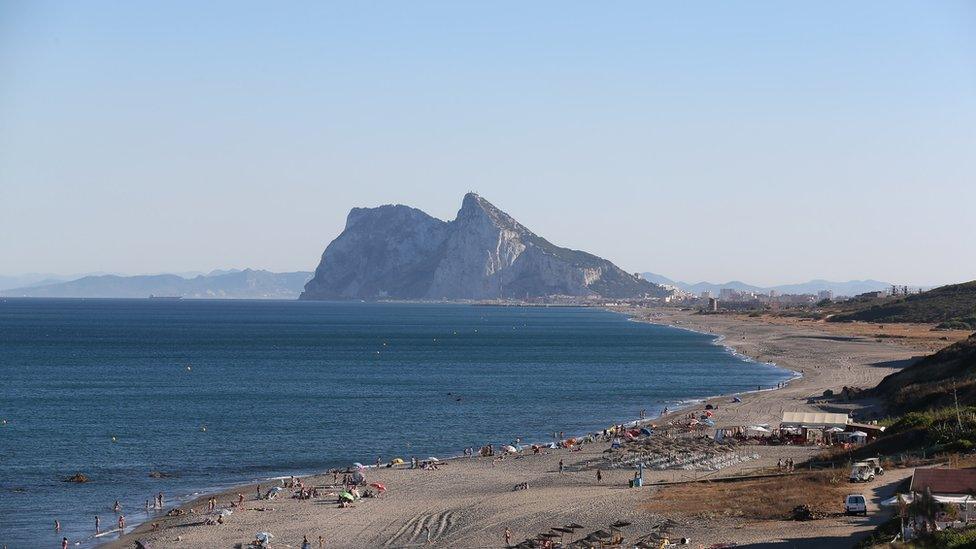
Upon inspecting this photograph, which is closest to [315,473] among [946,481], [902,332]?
[946,481]

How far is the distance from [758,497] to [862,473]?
3.55 meters

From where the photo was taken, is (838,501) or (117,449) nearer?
(838,501)

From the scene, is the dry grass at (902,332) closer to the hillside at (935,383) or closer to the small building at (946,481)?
the hillside at (935,383)

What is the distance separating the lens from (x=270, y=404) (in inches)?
2766

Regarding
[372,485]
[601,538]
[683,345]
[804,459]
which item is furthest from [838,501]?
[683,345]

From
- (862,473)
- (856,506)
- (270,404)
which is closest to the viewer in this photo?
(856,506)

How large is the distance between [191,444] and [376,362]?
53627mm

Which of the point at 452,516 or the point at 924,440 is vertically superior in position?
the point at 924,440

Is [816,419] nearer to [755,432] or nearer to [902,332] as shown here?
[755,432]

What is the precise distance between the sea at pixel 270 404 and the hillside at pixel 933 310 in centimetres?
3216

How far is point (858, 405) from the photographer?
5978cm

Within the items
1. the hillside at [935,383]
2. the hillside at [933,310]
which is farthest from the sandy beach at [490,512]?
the hillside at [933,310]

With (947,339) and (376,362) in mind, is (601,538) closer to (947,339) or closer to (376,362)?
(376,362)

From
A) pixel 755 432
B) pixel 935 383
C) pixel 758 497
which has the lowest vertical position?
pixel 758 497
